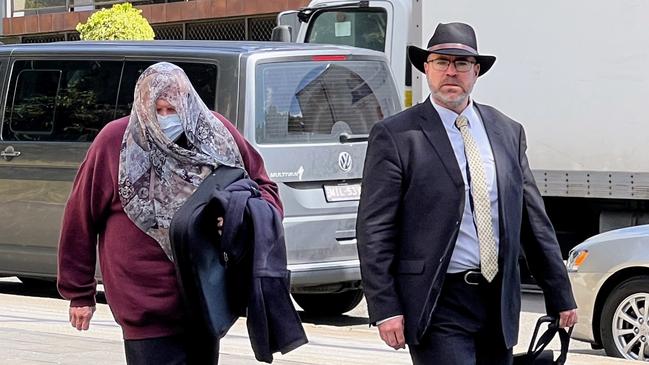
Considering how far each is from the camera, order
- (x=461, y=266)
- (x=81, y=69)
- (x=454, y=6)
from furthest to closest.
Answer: (x=454, y=6), (x=81, y=69), (x=461, y=266)

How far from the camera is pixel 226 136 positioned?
4609 mm

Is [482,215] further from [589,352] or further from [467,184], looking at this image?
[589,352]

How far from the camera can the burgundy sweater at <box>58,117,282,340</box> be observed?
4445mm

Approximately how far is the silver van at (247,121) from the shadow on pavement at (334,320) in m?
0.09

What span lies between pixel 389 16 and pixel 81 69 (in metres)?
4.47

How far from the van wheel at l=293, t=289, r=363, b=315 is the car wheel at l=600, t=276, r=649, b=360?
2325mm

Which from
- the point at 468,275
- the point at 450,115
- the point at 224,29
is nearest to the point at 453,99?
the point at 450,115

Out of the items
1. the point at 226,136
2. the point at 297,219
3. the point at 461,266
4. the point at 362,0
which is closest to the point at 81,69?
the point at 297,219

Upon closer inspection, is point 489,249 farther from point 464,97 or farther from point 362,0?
point 362,0

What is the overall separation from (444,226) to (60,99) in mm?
6322

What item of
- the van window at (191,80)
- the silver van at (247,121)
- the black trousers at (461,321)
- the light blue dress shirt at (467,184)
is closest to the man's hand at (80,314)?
the black trousers at (461,321)

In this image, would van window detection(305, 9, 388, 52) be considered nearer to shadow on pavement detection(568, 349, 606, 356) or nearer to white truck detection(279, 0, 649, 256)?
white truck detection(279, 0, 649, 256)

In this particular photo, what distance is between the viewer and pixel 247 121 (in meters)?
8.96

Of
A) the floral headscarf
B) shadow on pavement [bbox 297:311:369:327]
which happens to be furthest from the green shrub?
the floral headscarf
